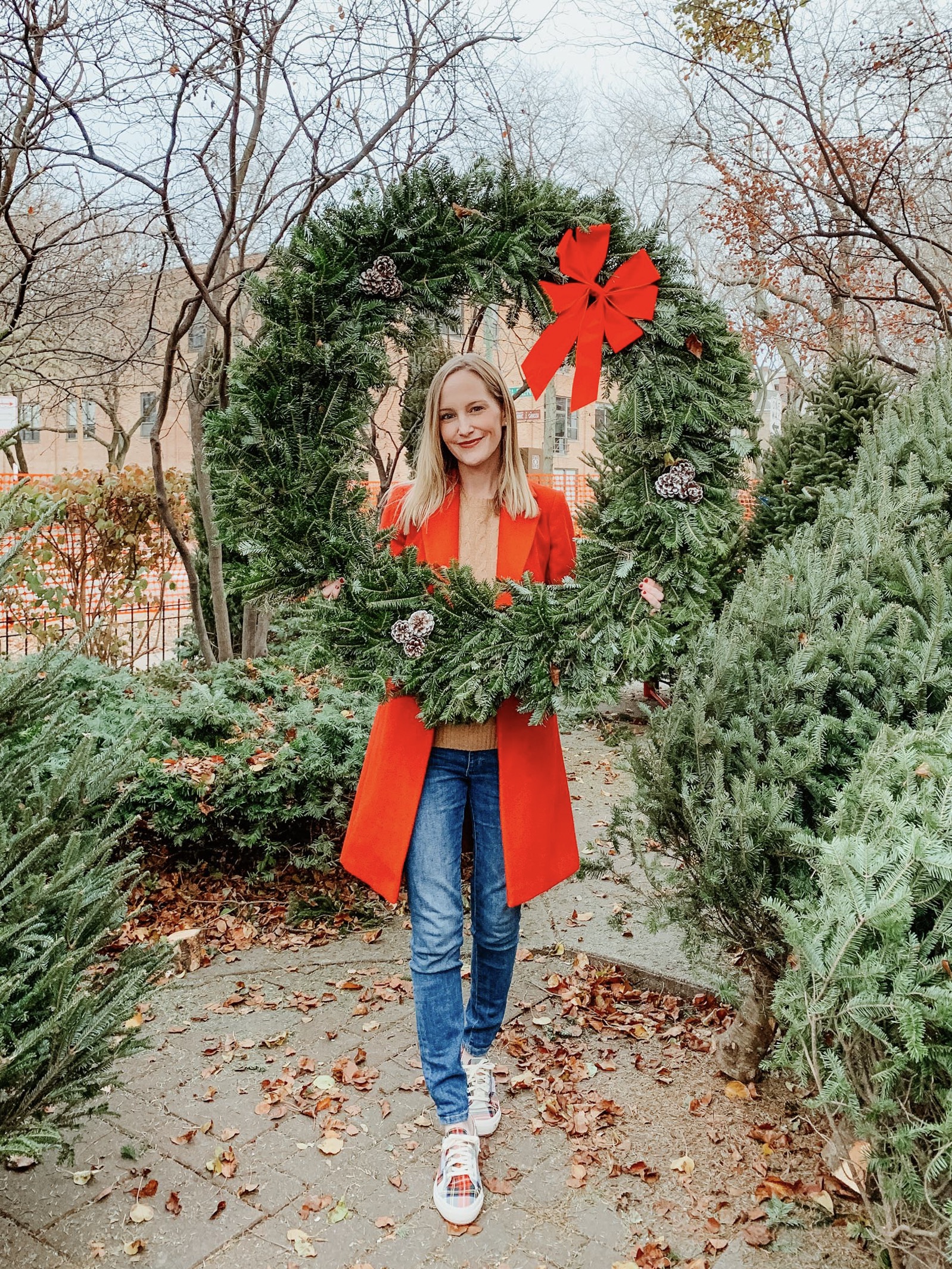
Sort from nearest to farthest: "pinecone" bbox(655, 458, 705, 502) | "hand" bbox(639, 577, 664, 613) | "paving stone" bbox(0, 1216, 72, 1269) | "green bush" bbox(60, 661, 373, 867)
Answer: "paving stone" bbox(0, 1216, 72, 1269) → "hand" bbox(639, 577, 664, 613) → "pinecone" bbox(655, 458, 705, 502) → "green bush" bbox(60, 661, 373, 867)

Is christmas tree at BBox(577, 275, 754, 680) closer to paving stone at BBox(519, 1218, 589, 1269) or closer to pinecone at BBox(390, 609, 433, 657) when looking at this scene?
pinecone at BBox(390, 609, 433, 657)

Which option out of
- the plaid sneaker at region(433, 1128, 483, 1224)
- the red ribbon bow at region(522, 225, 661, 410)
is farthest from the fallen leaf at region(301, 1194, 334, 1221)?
the red ribbon bow at region(522, 225, 661, 410)

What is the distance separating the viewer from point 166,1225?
225 cm

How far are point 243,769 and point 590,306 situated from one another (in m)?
2.29

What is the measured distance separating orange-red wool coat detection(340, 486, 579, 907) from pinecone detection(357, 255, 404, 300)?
613 millimetres

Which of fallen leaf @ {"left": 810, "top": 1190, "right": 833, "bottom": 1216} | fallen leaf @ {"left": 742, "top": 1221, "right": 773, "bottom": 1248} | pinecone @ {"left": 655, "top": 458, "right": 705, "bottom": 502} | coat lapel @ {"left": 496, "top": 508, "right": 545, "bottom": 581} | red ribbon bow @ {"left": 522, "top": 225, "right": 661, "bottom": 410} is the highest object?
red ribbon bow @ {"left": 522, "top": 225, "right": 661, "bottom": 410}

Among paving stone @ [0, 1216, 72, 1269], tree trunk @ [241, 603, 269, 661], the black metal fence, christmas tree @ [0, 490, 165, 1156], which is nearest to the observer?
christmas tree @ [0, 490, 165, 1156]

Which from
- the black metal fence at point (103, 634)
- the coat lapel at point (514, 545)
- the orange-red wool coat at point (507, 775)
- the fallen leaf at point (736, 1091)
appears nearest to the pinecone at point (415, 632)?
the orange-red wool coat at point (507, 775)

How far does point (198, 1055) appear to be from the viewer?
→ 3016 mm

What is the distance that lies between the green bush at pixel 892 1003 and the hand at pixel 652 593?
2.55 ft

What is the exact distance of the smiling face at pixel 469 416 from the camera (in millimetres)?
2557

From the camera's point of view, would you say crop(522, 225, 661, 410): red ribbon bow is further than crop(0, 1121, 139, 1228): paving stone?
Yes

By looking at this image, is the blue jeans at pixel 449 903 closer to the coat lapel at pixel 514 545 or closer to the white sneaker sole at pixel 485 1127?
the white sneaker sole at pixel 485 1127

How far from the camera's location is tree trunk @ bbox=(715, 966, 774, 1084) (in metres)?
2.65
